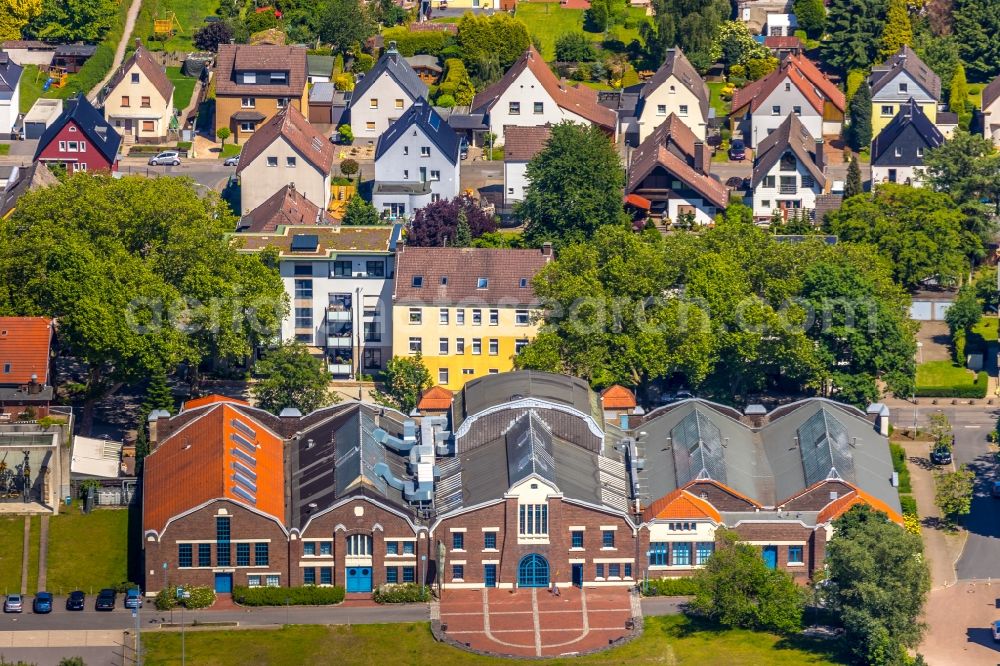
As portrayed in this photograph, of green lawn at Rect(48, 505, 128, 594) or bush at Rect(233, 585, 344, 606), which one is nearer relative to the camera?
bush at Rect(233, 585, 344, 606)

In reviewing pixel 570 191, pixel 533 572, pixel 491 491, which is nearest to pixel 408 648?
pixel 533 572

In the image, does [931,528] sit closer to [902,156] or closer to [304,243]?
[304,243]

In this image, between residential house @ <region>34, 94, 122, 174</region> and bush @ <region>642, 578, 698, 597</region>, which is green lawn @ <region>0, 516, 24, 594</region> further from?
residential house @ <region>34, 94, 122, 174</region>

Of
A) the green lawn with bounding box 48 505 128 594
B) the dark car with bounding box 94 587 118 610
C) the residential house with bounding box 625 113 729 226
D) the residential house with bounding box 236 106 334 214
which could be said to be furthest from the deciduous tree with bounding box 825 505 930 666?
the residential house with bounding box 236 106 334 214

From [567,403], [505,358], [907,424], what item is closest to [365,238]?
[505,358]

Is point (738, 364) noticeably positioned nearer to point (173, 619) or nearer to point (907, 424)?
point (907, 424)

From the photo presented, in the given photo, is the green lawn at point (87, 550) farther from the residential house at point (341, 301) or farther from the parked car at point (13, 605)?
the residential house at point (341, 301)
